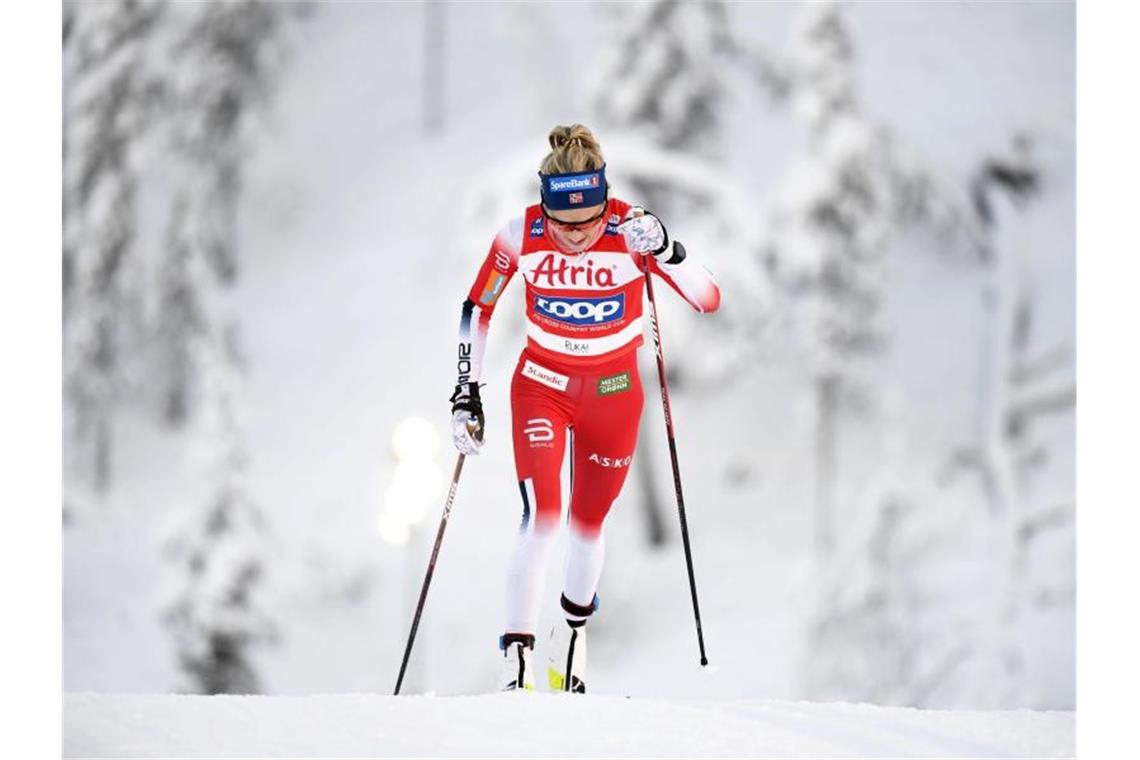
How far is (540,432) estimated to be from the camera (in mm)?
3957

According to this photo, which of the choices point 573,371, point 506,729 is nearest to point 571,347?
point 573,371

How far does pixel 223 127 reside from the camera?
1697cm

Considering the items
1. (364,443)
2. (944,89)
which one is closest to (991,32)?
(944,89)

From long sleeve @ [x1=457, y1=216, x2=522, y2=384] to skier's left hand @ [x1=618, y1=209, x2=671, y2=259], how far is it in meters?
0.34

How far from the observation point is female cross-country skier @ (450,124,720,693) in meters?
3.94

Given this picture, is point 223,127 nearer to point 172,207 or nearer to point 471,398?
point 172,207

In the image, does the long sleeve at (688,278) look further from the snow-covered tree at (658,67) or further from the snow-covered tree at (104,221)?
the snow-covered tree at (104,221)

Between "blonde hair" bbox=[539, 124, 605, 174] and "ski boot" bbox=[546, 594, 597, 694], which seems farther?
"ski boot" bbox=[546, 594, 597, 694]

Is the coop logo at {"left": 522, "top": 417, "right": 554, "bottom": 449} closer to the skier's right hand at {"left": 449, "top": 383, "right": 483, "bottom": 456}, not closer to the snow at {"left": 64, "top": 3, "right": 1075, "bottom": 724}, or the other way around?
the skier's right hand at {"left": 449, "top": 383, "right": 483, "bottom": 456}

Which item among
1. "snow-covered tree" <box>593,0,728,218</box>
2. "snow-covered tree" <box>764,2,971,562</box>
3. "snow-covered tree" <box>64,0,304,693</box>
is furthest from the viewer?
"snow-covered tree" <box>64,0,304,693</box>

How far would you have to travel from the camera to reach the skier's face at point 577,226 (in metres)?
3.93

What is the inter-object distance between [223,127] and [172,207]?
4.42 feet

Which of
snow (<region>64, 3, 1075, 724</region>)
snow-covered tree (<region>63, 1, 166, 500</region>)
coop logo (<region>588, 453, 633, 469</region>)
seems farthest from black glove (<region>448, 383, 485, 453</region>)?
snow-covered tree (<region>63, 1, 166, 500</region>)

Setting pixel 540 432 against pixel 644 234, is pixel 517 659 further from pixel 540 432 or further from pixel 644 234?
pixel 644 234
